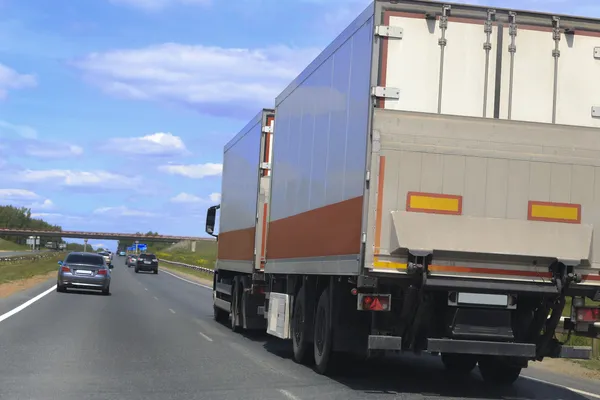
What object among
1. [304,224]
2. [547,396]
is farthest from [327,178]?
[547,396]

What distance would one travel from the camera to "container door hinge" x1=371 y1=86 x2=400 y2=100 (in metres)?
9.95

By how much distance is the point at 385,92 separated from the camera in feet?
32.7

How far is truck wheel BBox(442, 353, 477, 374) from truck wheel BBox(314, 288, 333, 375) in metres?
2.31

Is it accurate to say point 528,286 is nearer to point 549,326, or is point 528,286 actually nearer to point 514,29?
point 549,326

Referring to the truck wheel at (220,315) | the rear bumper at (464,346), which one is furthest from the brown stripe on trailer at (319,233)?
the truck wheel at (220,315)

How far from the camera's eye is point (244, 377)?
1148 centimetres

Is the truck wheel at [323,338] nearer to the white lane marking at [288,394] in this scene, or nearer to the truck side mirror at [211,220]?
the white lane marking at [288,394]

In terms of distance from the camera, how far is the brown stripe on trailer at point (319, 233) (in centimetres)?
1024

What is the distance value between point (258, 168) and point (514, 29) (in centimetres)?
821

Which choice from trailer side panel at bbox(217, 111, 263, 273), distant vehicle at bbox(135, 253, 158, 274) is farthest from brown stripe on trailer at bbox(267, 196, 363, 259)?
distant vehicle at bbox(135, 253, 158, 274)

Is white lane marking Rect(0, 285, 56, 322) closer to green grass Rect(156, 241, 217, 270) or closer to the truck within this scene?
the truck

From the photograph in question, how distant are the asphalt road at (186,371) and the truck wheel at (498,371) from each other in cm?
17

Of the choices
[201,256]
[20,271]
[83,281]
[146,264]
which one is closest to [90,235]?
[201,256]

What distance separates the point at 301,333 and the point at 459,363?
2.50m
